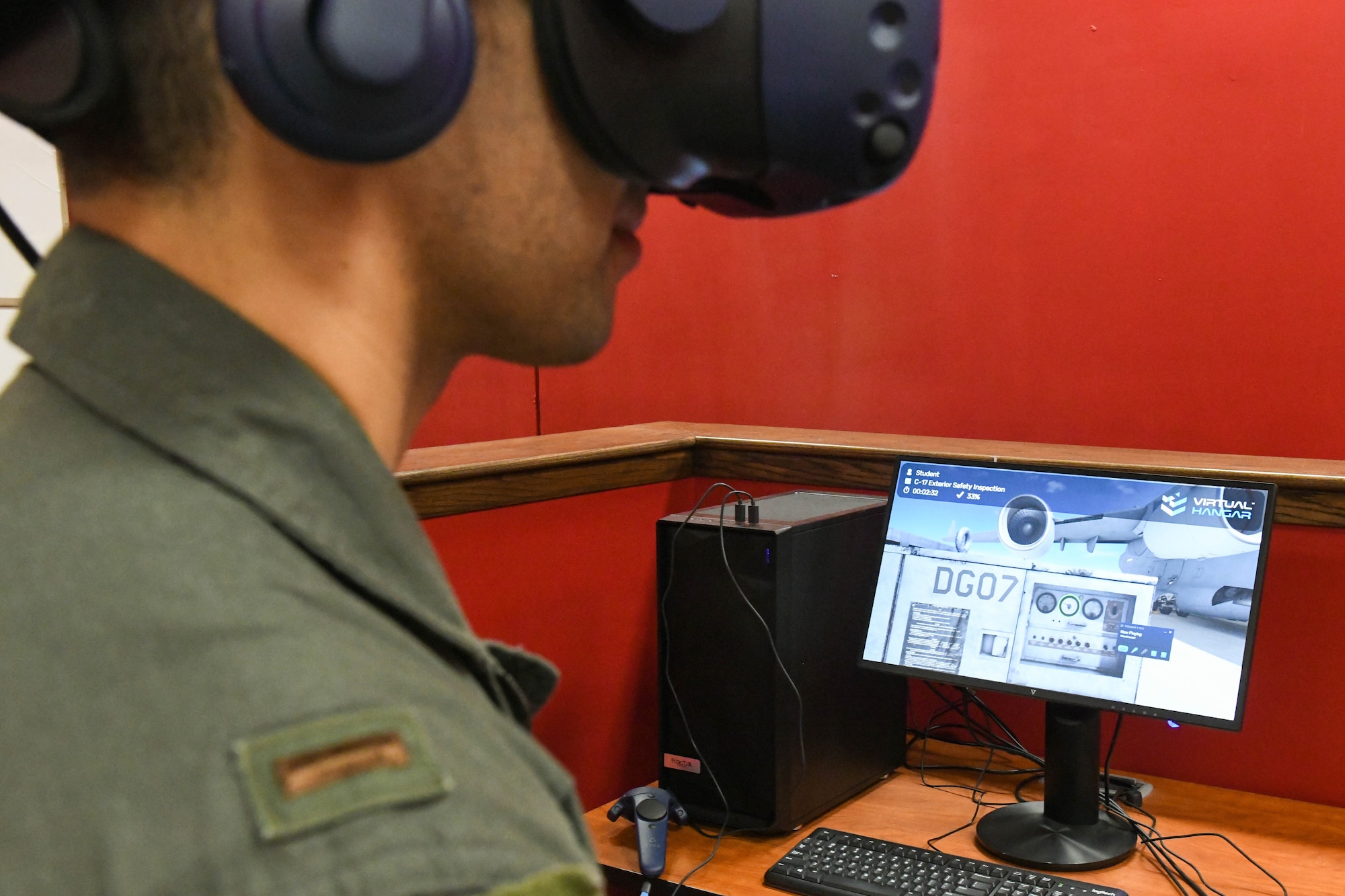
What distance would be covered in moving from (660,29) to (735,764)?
1138 mm

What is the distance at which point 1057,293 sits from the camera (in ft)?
6.57

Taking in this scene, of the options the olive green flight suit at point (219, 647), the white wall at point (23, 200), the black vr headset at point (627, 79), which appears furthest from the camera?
the white wall at point (23, 200)

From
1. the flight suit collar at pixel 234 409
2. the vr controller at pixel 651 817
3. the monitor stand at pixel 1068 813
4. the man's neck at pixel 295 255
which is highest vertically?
the man's neck at pixel 295 255

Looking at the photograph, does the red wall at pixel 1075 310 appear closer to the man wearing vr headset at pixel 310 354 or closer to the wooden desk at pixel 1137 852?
the wooden desk at pixel 1137 852

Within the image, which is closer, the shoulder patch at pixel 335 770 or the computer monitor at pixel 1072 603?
the shoulder patch at pixel 335 770

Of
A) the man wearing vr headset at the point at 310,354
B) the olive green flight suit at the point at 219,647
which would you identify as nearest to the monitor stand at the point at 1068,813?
the man wearing vr headset at the point at 310,354

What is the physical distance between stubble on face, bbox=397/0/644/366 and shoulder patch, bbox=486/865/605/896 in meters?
0.24

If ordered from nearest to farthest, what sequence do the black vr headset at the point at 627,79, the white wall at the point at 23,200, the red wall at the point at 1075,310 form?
the black vr headset at the point at 627,79 → the red wall at the point at 1075,310 → the white wall at the point at 23,200

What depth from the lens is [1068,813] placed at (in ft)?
4.58

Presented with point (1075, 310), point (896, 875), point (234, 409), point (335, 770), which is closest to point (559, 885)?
point (335, 770)

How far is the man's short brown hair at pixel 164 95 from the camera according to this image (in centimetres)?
43

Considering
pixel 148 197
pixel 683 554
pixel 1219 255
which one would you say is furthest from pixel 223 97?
pixel 1219 255

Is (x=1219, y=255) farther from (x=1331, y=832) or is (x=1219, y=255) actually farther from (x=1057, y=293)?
(x=1331, y=832)

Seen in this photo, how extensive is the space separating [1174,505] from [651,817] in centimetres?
71
